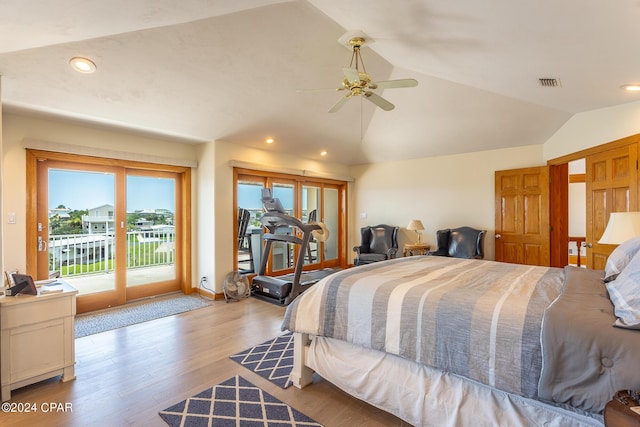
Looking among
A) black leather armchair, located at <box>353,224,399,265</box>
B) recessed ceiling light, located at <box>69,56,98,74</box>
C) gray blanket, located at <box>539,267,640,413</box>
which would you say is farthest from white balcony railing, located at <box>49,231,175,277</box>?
gray blanket, located at <box>539,267,640,413</box>

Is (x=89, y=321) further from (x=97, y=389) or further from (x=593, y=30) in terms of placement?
(x=593, y=30)

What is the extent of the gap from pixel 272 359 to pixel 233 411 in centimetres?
74

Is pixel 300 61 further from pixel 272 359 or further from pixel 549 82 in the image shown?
pixel 272 359

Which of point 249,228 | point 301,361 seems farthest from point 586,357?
point 249,228

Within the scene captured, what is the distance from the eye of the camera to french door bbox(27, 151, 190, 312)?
3.74m

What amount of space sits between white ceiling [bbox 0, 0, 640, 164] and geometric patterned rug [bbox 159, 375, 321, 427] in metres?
2.71

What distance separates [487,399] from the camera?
Result: 162 centimetres

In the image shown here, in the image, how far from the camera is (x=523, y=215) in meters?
4.90

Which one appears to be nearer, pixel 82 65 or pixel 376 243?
pixel 82 65

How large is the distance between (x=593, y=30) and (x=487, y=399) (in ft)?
8.45

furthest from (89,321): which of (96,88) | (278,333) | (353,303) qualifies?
(353,303)

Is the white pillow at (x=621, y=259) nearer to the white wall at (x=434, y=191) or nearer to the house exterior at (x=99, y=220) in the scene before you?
the white wall at (x=434, y=191)

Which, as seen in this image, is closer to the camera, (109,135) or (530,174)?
(109,135)

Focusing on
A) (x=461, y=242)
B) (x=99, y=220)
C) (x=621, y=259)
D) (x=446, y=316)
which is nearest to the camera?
(x=446, y=316)
